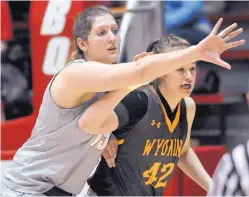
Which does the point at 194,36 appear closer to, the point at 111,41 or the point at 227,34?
the point at 111,41

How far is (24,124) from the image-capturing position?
15.1 ft

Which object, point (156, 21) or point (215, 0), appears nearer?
point (156, 21)

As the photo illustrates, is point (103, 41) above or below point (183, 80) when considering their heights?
above

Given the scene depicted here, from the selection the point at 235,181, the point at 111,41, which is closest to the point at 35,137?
the point at 111,41

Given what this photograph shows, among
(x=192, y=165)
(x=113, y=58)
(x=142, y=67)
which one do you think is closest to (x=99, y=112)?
(x=113, y=58)

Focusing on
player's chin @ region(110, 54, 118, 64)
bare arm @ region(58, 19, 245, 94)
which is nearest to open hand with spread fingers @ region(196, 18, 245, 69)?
bare arm @ region(58, 19, 245, 94)

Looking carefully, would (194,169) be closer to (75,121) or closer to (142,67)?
(75,121)

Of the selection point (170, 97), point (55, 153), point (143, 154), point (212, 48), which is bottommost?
point (143, 154)

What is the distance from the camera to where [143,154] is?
2945 mm

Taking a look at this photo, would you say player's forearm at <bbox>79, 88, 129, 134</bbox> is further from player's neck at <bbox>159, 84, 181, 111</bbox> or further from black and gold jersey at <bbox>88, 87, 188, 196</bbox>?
player's neck at <bbox>159, 84, 181, 111</bbox>

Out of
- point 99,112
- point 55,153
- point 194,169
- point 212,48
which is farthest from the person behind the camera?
point 194,169

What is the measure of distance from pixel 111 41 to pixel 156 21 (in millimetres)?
1840

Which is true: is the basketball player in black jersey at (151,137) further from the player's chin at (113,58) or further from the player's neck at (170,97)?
the player's chin at (113,58)

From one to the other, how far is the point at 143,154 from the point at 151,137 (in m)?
0.08
